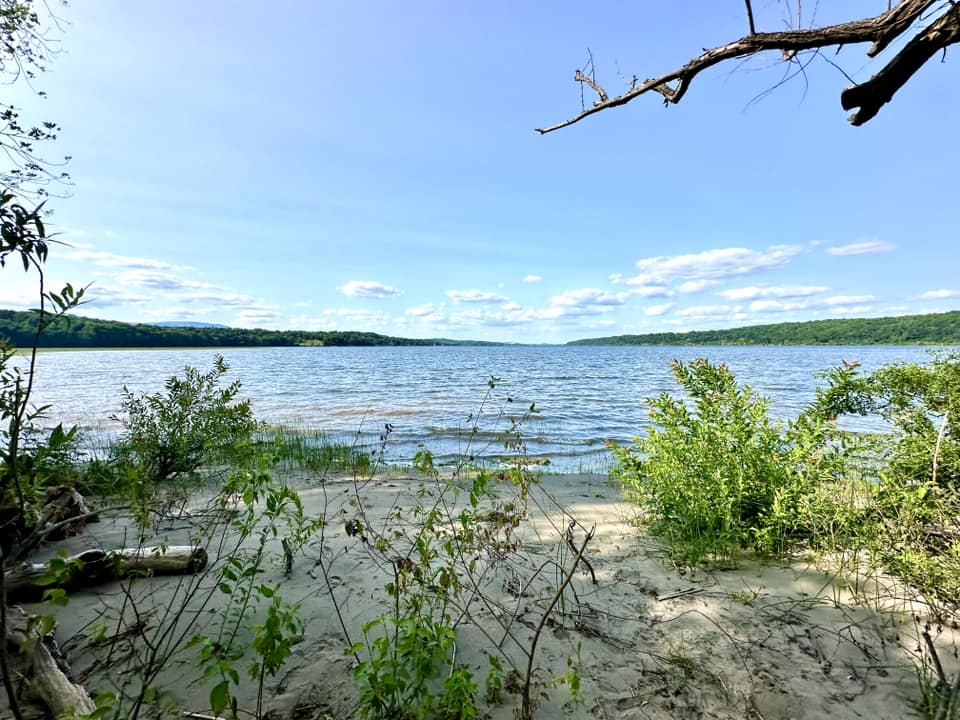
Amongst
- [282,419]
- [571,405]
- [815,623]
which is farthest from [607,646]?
[571,405]

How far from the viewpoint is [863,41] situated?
3.02 m

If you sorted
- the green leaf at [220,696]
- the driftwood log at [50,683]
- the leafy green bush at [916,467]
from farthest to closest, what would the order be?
the leafy green bush at [916,467]
the driftwood log at [50,683]
the green leaf at [220,696]

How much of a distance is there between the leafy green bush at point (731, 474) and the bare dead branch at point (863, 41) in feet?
8.85

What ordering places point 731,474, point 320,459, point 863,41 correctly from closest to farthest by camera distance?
point 863,41 < point 731,474 < point 320,459

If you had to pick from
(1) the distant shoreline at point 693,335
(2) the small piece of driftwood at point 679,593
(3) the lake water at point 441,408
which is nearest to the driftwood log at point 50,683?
(2) the small piece of driftwood at point 679,593

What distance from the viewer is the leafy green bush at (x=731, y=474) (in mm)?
4188

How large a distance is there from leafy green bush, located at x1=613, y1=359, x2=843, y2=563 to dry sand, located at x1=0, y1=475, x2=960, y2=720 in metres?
0.29

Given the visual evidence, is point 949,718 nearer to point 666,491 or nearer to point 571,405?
point 666,491

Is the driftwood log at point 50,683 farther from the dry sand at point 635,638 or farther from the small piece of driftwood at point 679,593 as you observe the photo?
the small piece of driftwood at point 679,593

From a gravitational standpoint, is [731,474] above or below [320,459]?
above

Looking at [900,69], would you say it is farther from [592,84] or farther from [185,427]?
[185,427]

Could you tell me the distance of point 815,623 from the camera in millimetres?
3271

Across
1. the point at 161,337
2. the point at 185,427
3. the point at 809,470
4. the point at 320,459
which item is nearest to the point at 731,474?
the point at 809,470

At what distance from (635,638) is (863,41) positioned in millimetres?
4248
